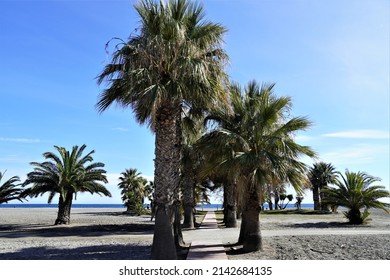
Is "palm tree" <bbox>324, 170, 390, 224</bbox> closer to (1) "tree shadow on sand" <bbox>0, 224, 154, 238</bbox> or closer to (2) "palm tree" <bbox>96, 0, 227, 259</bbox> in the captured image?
(1) "tree shadow on sand" <bbox>0, 224, 154, 238</bbox>

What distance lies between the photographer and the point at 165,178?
10102 mm

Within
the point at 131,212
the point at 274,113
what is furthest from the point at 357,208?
the point at 131,212

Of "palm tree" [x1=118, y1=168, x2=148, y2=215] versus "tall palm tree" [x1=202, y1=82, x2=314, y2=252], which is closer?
"tall palm tree" [x1=202, y1=82, x2=314, y2=252]

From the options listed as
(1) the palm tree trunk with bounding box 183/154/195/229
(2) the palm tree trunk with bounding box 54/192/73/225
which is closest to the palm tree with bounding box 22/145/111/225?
(2) the palm tree trunk with bounding box 54/192/73/225

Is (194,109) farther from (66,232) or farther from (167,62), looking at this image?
(66,232)

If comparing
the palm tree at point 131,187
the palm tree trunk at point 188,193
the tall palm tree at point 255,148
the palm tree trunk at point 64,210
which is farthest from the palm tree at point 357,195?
the palm tree at point 131,187

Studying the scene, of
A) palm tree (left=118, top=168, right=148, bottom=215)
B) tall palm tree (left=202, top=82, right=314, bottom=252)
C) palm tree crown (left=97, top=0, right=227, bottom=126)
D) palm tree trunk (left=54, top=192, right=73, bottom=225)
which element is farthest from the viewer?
palm tree (left=118, top=168, right=148, bottom=215)

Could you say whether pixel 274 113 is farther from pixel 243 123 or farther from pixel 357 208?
pixel 357 208

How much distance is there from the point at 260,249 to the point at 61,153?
59.8 ft

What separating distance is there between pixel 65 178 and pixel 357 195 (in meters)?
20.9

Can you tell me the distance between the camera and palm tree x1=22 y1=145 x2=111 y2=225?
964 inches

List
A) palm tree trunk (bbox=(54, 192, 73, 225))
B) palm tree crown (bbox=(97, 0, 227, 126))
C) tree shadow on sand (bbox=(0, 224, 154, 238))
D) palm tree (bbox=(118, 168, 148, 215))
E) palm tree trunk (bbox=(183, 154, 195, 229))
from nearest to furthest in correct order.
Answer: palm tree crown (bbox=(97, 0, 227, 126))
tree shadow on sand (bbox=(0, 224, 154, 238))
palm tree trunk (bbox=(183, 154, 195, 229))
palm tree trunk (bbox=(54, 192, 73, 225))
palm tree (bbox=(118, 168, 148, 215))

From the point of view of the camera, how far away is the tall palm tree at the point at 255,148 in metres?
11.3
